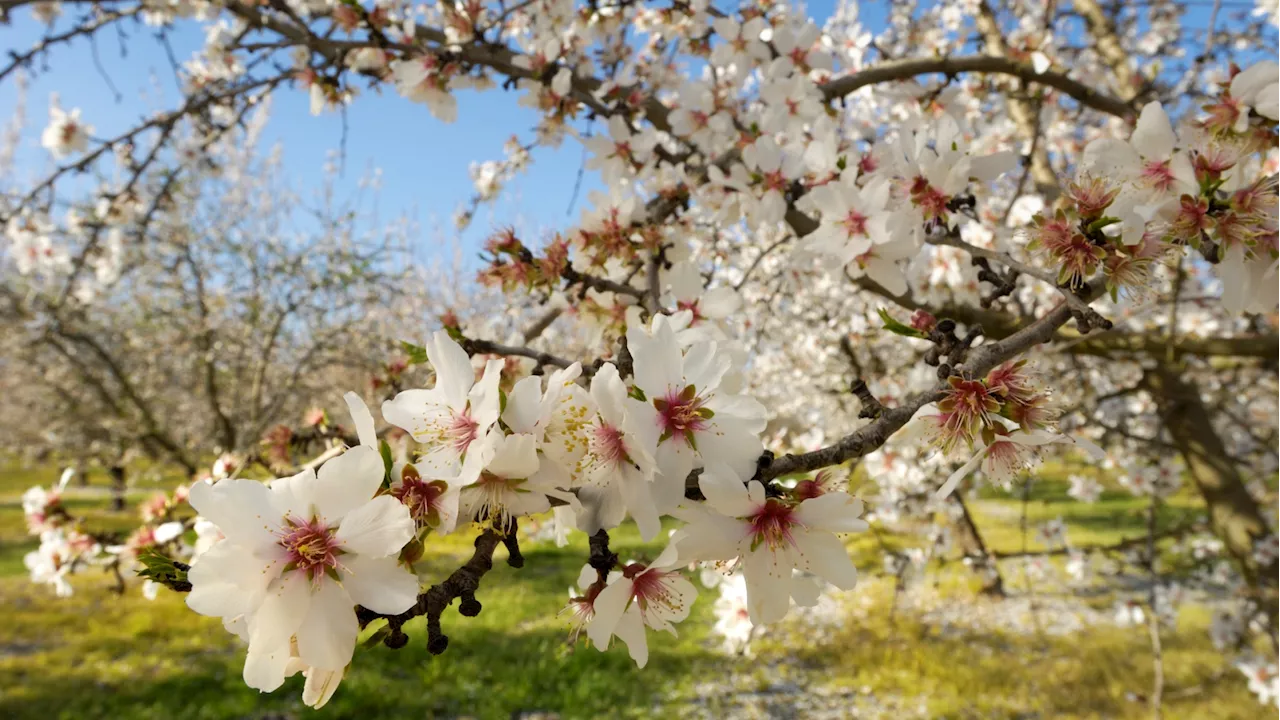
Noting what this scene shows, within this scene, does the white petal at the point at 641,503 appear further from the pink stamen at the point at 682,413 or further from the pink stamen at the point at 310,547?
the pink stamen at the point at 310,547

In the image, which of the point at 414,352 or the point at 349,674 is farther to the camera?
the point at 349,674

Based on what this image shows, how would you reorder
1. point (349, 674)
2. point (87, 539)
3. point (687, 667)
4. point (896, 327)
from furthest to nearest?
point (687, 667), point (349, 674), point (87, 539), point (896, 327)

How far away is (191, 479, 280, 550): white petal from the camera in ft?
2.01

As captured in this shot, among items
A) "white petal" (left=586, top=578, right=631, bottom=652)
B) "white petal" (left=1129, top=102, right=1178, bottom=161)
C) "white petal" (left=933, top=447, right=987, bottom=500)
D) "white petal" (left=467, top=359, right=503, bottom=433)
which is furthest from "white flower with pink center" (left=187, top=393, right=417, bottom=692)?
"white petal" (left=1129, top=102, right=1178, bottom=161)

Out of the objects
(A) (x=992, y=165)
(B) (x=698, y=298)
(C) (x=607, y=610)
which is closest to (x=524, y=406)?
(C) (x=607, y=610)

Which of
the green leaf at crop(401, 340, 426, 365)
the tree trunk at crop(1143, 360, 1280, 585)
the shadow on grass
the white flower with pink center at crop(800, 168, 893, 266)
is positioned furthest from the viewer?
the shadow on grass

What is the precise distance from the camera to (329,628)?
0.63 metres

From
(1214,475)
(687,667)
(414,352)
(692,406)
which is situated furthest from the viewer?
(687,667)

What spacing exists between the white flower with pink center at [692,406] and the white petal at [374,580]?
0.89ft

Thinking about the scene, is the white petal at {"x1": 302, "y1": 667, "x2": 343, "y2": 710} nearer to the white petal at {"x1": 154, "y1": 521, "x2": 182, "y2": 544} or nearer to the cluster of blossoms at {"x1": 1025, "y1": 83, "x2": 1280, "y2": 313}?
the cluster of blossoms at {"x1": 1025, "y1": 83, "x2": 1280, "y2": 313}

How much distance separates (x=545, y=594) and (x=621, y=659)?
5.59 feet

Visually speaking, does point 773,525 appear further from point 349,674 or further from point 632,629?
point 349,674

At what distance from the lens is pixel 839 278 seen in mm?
1360

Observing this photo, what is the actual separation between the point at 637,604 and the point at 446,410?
33 centimetres
